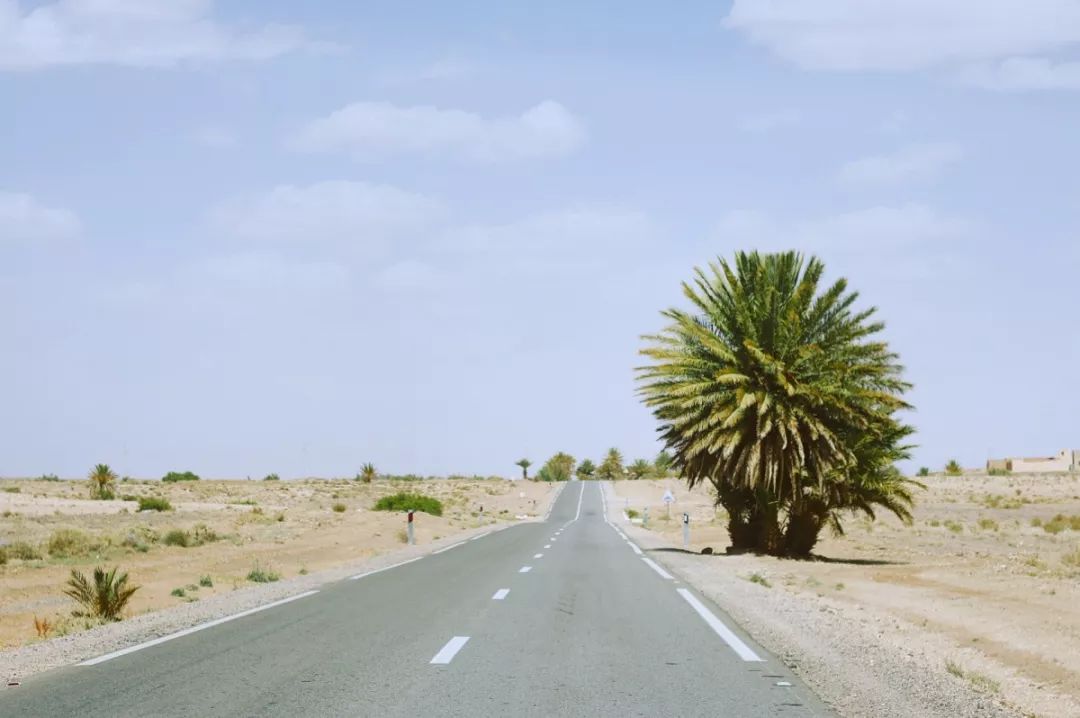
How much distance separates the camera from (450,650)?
10906 mm

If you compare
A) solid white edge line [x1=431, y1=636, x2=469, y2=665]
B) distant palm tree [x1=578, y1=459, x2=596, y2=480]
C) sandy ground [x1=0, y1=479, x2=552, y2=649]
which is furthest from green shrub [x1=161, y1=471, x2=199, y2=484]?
solid white edge line [x1=431, y1=636, x2=469, y2=665]

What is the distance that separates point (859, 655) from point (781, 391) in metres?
15.3

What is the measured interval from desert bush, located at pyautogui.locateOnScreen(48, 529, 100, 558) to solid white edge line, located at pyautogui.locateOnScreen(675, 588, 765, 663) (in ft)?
87.7

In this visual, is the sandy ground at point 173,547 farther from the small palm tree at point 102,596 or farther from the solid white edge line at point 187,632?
the solid white edge line at point 187,632

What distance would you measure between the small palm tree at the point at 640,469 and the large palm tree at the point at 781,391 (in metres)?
138

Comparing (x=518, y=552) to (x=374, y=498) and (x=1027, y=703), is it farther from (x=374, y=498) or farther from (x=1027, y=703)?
(x=374, y=498)

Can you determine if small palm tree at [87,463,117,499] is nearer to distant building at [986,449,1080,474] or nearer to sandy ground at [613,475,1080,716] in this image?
sandy ground at [613,475,1080,716]

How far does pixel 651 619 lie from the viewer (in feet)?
45.5

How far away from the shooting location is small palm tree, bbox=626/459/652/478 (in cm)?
16624

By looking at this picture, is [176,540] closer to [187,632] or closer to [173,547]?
[173,547]

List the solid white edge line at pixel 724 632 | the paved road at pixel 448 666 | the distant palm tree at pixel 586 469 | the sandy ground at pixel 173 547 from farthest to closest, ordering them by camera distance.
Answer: the distant palm tree at pixel 586 469, the sandy ground at pixel 173 547, the solid white edge line at pixel 724 632, the paved road at pixel 448 666

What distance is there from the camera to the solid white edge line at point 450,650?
1026cm

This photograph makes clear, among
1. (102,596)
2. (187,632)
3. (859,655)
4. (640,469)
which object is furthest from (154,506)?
(640,469)

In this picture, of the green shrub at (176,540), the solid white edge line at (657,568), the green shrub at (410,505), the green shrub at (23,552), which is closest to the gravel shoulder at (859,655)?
the solid white edge line at (657,568)
